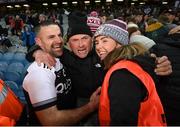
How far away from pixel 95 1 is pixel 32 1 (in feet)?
49.6

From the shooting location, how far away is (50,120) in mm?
2652

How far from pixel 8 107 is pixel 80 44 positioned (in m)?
1.27

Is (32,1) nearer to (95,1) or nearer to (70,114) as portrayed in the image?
(95,1)

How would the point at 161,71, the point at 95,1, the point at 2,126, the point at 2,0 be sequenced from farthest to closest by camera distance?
the point at 95,1
the point at 2,0
the point at 161,71
the point at 2,126

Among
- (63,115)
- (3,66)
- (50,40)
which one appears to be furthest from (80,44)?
(3,66)

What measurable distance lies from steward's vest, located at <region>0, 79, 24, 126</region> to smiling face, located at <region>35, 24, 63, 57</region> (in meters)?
0.66

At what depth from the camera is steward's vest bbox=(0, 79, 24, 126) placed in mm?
2375

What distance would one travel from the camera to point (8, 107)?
2.58 metres

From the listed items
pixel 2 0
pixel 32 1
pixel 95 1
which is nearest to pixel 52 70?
pixel 2 0

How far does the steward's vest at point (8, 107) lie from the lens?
238 centimetres

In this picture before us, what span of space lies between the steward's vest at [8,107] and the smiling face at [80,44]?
1.02m

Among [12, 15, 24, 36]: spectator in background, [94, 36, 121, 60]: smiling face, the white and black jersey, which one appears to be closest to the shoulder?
the white and black jersey

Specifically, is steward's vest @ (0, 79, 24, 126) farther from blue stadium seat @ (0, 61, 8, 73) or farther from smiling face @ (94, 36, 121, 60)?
blue stadium seat @ (0, 61, 8, 73)

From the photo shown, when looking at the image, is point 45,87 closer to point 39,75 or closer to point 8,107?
point 39,75
